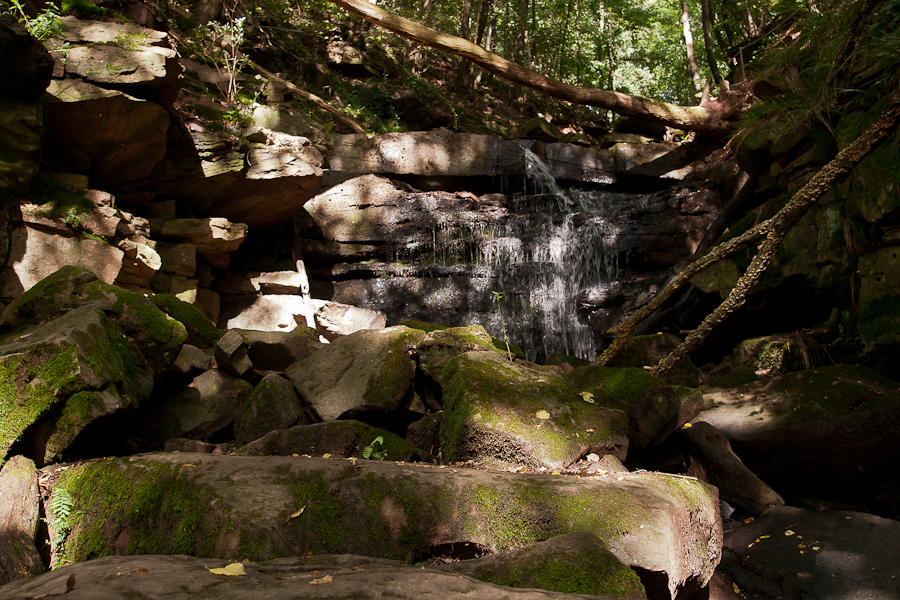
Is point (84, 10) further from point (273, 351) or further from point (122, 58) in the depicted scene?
point (273, 351)

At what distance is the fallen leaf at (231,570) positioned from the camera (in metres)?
1.92

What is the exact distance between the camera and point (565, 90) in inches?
411

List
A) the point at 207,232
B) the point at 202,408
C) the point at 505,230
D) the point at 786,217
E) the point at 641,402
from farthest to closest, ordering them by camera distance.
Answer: the point at 505,230 < the point at 207,232 < the point at 786,217 < the point at 202,408 < the point at 641,402

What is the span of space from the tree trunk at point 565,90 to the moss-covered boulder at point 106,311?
5.47 metres

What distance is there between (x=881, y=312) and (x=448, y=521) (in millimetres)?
5704

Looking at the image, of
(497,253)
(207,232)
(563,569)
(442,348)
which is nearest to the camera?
(563,569)

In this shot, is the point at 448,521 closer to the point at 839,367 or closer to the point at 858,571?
the point at 858,571

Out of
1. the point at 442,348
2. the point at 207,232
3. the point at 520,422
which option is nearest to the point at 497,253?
the point at 207,232

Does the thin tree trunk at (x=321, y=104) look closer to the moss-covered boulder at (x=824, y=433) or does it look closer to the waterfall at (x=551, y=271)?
the waterfall at (x=551, y=271)

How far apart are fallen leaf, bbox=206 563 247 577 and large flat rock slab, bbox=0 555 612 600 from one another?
27 mm

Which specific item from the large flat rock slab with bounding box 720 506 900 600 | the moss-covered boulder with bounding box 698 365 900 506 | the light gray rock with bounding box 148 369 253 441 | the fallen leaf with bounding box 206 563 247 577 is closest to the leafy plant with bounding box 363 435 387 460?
the light gray rock with bounding box 148 369 253 441

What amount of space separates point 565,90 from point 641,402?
7.56 m

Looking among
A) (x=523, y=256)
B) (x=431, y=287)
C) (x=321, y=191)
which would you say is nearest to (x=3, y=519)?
(x=431, y=287)

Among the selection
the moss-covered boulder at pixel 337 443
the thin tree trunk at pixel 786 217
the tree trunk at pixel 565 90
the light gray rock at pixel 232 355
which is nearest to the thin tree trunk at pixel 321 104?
the tree trunk at pixel 565 90
